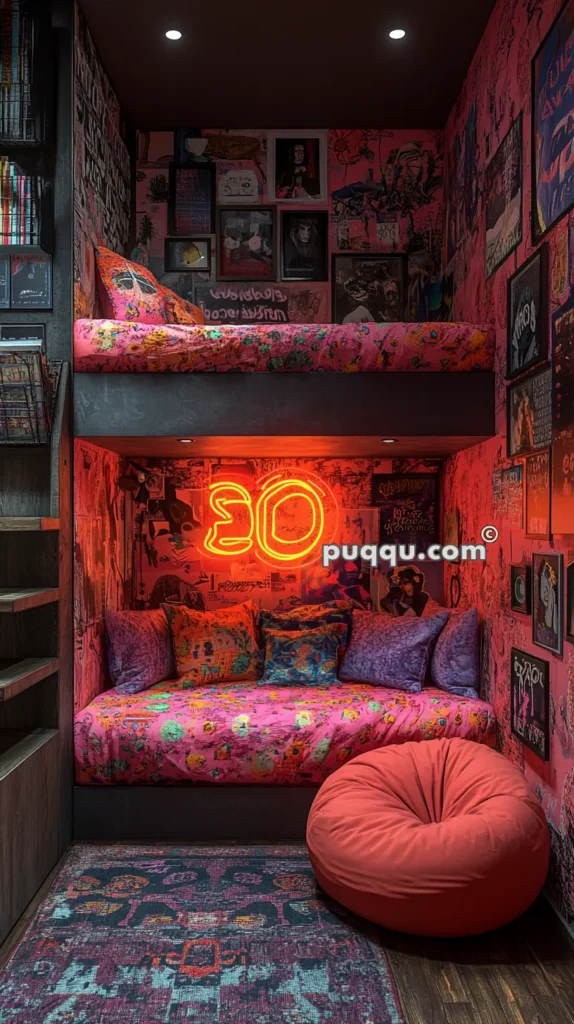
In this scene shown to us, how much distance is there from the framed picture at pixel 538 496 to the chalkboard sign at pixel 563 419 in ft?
0.28

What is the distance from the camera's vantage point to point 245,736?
2.93 meters

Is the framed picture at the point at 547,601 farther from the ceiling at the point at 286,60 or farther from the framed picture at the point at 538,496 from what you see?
the ceiling at the point at 286,60

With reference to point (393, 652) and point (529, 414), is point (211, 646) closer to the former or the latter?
point (393, 652)

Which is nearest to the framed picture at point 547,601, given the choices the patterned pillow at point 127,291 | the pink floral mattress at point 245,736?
the pink floral mattress at point 245,736

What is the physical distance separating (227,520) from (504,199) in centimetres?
223

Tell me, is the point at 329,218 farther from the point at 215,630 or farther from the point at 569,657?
the point at 569,657

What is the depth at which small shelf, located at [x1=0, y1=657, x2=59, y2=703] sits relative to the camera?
2.31 m

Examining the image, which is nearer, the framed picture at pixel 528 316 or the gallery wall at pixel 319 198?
the framed picture at pixel 528 316

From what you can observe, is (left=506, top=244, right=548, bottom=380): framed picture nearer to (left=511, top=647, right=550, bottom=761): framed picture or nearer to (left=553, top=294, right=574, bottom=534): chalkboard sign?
(left=553, top=294, right=574, bottom=534): chalkboard sign

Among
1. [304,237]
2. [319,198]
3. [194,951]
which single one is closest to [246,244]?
[304,237]

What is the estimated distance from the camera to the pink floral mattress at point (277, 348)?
2930 mm

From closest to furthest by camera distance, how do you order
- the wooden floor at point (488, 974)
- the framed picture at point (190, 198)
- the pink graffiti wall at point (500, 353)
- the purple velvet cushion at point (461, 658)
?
the wooden floor at point (488, 974) → the pink graffiti wall at point (500, 353) → the purple velvet cushion at point (461, 658) → the framed picture at point (190, 198)

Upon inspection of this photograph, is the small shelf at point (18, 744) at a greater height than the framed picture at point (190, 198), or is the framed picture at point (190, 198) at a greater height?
the framed picture at point (190, 198)

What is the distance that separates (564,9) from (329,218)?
196 cm
